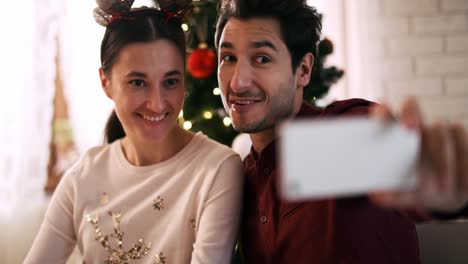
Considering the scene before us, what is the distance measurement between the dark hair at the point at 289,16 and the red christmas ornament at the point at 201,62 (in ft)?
2.46

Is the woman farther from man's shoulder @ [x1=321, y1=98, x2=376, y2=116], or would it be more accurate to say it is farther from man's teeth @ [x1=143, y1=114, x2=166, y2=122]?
man's shoulder @ [x1=321, y1=98, x2=376, y2=116]

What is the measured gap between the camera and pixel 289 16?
1.17 m

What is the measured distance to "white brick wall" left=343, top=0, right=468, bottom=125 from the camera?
266 centimetres

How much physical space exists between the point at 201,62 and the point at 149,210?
82cm

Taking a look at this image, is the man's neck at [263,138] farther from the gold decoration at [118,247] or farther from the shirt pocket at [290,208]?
the gold decoration at [118,247]

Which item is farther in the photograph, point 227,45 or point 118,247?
point 118,247

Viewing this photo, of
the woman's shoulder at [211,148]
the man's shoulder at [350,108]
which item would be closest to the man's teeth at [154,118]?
the woman's shoulder at [211,148]

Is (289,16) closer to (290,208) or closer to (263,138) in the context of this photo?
(263,138)

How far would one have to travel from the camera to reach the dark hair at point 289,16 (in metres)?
1.16

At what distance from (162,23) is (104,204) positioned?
0.47 metres

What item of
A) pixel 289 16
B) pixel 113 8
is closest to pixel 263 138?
pixel 289 16

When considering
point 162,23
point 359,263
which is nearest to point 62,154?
point 162,23

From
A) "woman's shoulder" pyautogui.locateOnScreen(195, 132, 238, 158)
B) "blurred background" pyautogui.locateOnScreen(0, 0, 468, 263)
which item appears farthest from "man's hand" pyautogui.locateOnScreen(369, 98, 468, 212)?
"blurred background" pyautogui.locateOnScreen(0, 0, 468, 263)

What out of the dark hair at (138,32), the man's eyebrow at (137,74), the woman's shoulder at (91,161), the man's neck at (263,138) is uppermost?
the dark hair at (138,32)
